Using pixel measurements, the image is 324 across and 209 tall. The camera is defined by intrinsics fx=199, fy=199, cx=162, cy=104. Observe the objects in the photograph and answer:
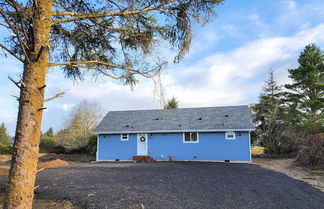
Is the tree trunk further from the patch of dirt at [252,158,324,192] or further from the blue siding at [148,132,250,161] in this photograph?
the blue siding at [148,132,250,161]

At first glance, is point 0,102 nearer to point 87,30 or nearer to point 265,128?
point 87,30

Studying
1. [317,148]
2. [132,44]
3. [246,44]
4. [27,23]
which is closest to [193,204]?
[132,44]

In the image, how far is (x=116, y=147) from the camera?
1595 centimetres

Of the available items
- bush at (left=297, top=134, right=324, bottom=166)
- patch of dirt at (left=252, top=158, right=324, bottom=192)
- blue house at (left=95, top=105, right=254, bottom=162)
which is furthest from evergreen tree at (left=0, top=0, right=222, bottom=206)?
bush at (left=297, top=134, right=324, bottom=166)

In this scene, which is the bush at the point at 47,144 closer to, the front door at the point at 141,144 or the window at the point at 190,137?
the front door at the point at 141,144

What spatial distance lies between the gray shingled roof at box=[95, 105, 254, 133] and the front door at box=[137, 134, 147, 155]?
53 centimetres

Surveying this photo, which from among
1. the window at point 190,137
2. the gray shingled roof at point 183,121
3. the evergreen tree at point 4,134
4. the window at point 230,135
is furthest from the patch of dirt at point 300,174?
the evergreen tree at point 4,134

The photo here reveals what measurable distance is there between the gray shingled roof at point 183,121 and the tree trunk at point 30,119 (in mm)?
11812

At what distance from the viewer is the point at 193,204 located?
168 inches

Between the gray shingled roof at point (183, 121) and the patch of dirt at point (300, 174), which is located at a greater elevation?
the gray shingled roof at point (183, 121)

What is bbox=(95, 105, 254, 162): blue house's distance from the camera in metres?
14.1

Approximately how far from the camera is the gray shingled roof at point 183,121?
1477 centimetres

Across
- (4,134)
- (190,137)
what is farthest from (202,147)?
(4,134)

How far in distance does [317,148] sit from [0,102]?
14.1 m
